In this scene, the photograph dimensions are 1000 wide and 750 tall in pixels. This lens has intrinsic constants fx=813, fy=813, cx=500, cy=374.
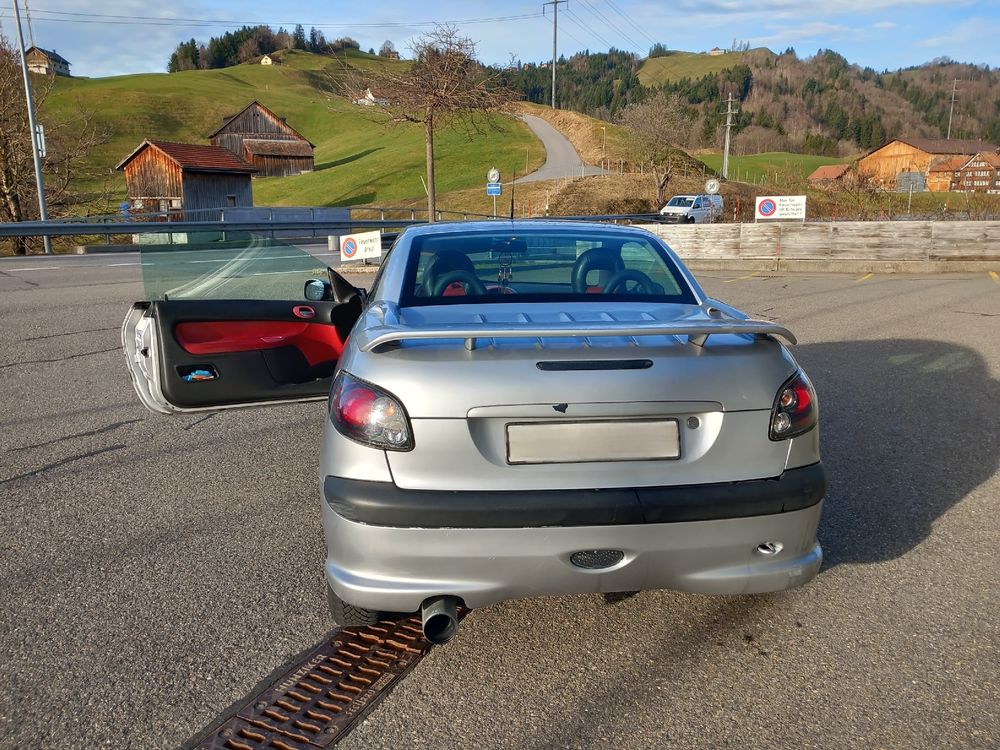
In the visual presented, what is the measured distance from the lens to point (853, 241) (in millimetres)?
18469

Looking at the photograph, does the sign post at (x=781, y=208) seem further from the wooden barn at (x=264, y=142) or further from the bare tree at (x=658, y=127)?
the wooden barn at (x=264, y=142)

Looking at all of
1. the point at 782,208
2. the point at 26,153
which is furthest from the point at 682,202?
the point at 26,153

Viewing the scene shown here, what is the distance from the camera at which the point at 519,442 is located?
99.7 inches

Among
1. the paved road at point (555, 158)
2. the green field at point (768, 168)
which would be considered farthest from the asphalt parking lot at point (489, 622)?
the paved road at point (555, 158)

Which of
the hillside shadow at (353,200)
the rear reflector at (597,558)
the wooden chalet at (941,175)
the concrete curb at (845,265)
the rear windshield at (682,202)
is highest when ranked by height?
the wooden chalet at (941,175)

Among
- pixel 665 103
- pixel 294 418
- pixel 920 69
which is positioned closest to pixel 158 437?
pixel 294 418

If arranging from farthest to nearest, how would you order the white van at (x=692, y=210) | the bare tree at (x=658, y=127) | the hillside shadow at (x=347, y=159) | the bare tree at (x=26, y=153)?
the hillside shadow at (x=347, y=159) → the bare tree at (x=658, y=127) → the white van at (x=692, y=210) → the bare tree at (x=26, y=153)

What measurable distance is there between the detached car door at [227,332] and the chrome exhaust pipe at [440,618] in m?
1.91

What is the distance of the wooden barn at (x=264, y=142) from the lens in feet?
289

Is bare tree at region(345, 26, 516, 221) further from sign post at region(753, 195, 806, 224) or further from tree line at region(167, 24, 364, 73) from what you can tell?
tree line at region(167, 24, 364, 73)

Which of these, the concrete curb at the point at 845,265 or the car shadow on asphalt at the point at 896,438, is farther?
the concrete curb at the point at 845,265

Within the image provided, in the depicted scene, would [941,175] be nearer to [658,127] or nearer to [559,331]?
[658,127]

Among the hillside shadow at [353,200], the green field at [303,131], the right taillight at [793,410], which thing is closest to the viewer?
the right taillight at [793,410]

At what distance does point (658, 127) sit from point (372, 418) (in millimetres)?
57416
